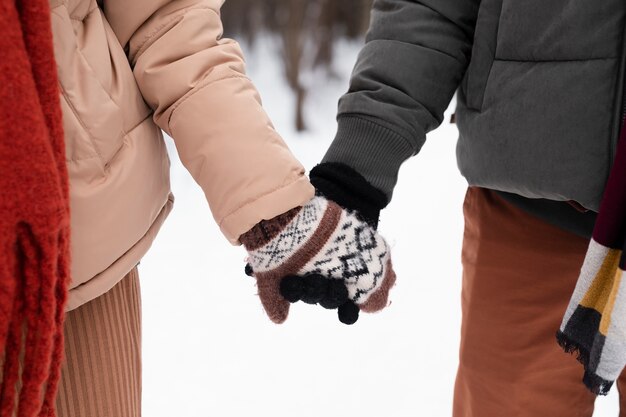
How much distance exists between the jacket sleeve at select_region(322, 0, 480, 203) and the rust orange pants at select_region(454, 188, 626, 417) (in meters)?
0.21

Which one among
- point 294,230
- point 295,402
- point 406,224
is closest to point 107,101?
point 294,230

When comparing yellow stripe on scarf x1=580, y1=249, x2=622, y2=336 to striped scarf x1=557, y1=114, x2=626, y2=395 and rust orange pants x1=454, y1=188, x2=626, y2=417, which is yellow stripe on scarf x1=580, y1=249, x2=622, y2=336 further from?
rust orange pants x1=454, y1=188, x2=626, y2=417

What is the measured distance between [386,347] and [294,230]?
1.40 meters

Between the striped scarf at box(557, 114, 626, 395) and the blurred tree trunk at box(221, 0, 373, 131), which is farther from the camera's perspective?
the blurred tree trunk at box(221, 0, 373, 131)

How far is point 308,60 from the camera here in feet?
12.4

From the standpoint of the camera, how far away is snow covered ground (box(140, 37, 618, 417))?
186 cm

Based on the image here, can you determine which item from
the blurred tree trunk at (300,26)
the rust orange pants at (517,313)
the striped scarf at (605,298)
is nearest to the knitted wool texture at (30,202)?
the striped scarf at (605,298)

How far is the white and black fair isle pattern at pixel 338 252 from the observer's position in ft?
2.63

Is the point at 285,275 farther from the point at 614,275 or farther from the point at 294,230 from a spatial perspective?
the point at 614,275

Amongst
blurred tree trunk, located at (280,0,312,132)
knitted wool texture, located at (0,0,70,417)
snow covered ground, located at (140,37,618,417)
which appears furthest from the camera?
blurred tree trunk, located at (280,0,312,132)

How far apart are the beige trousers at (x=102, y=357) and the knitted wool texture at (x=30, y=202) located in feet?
0.50

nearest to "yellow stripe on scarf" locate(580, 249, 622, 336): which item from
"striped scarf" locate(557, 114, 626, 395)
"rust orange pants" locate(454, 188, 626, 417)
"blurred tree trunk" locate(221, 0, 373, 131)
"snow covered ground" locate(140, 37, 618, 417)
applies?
"striped scarf" locate(557, 114, 626, 395)

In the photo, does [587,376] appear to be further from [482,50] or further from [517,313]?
[482,50]

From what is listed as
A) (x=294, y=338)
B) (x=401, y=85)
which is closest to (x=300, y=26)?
(x=294, y=338)
